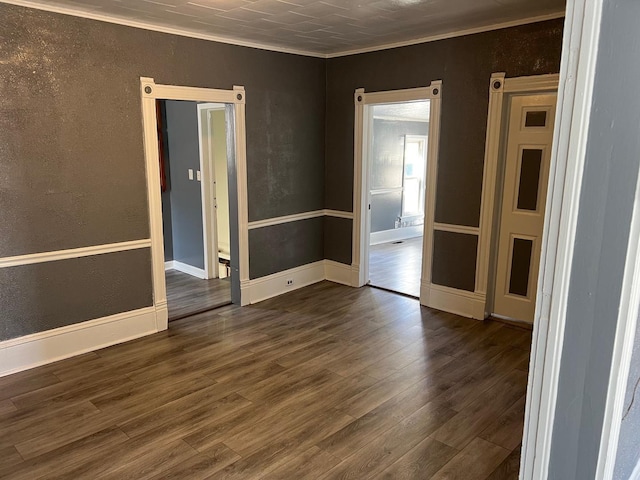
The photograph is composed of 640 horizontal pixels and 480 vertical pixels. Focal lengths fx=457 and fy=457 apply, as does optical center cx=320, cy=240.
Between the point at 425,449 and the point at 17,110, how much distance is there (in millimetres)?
3464

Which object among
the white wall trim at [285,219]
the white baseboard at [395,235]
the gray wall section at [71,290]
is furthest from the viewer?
the white baseboard at [395,235]

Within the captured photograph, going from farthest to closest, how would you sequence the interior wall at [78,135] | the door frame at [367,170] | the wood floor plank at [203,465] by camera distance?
1. the door frame at [367,170]
2. the interior wall at [78,135]
3. the wood floor plank at [203,465]

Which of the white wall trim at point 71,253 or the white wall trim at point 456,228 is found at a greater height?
the white wall trim at point 456,228

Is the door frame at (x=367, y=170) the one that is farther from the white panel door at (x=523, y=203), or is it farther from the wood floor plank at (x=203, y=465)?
the wood floor plank at (x=203, y=465)

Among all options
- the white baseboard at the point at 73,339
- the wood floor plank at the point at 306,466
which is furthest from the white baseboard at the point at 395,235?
the wood floor plank at the point at 306,466

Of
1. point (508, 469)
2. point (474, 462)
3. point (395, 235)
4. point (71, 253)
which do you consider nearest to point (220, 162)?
point (71, 253)

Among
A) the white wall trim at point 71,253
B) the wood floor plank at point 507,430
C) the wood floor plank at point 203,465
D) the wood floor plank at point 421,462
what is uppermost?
the white wall trim at point 71,253

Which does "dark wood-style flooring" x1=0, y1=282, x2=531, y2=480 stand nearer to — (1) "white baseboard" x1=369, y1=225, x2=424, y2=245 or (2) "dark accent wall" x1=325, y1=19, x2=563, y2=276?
(2) "dark accent wall" x1=325, y1=19, x2=563, y2=276

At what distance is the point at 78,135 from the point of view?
348 centimetres

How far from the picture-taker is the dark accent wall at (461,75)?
3.78m

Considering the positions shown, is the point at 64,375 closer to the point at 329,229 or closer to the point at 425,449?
the point at 425,449

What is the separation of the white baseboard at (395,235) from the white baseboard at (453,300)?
313cm

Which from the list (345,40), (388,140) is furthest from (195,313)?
(388,140)

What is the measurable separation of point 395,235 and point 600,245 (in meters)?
7.11
